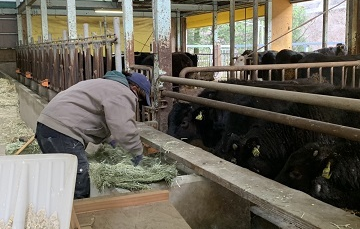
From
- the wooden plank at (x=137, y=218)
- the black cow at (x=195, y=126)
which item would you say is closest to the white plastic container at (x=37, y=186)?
the wooden plank at (x=137, y=218)

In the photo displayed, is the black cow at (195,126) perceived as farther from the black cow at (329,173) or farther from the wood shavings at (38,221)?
the wood shavings at (38,221)

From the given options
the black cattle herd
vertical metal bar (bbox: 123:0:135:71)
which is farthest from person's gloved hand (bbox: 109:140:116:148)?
vertical metal bar (bbox: 123:0:135:71)

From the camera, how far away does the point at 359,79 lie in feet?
24.4

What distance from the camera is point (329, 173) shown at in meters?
4.09

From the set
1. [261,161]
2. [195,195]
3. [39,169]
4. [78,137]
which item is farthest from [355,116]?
Answer: [39,169]

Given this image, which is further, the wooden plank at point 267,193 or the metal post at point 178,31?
the metal post at point 178,31

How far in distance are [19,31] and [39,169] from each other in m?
20.3

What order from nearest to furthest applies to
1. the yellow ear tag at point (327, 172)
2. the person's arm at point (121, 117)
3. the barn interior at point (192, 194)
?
the barn interior at point (192, 194), the person's arm at point (121, 117), the yellow ear tag at point (327, 172)

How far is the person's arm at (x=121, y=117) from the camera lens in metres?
3.46

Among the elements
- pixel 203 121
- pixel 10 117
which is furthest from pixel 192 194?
pixel 10 117

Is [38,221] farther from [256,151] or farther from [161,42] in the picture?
[161,42]

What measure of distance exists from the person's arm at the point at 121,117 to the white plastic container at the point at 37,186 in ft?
5.09

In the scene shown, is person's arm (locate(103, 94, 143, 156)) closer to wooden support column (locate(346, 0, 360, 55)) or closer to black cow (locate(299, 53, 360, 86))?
wooden support column (locate(346, 0, 360, 55))

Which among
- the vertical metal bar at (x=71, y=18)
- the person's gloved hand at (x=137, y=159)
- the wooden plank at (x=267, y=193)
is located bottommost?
the wooden plank at (x=267, y=193)
